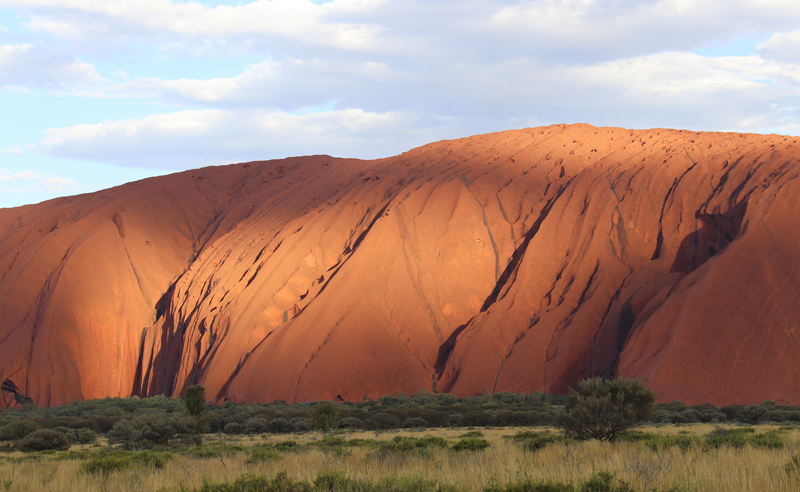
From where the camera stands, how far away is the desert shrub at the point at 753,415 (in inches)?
1032

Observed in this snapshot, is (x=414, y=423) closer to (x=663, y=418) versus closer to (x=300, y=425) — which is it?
(x=300, y=425)

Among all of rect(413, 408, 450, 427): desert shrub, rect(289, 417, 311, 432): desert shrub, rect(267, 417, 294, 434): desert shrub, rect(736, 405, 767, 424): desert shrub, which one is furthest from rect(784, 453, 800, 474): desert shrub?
rect(267, 417, 294, 434): desert shrub

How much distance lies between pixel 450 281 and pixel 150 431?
3453cm

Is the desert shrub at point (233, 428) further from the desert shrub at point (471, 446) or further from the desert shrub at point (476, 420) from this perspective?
the desert shrub at point (471, 446)

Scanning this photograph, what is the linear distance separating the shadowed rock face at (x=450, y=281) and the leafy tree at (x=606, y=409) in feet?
66.3

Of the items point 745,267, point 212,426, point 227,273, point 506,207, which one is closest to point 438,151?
point 506,207

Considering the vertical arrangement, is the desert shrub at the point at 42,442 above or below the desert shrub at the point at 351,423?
above

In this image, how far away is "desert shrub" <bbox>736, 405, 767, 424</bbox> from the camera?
26219 mm

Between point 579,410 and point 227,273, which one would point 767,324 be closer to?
point 579,410

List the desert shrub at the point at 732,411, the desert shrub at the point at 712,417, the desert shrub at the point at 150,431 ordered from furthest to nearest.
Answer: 1. the desert shrub at the point at 732,411
2. the desert shrub at the point at 712,417
3. the desert shrub at the point at 150,431

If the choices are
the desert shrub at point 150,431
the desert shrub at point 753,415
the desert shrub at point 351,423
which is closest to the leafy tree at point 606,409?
the desert shrub at point 753,415

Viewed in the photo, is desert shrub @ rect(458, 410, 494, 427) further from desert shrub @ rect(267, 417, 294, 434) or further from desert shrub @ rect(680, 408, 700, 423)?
desert shrub @ rect(680, 408, 700, 423)

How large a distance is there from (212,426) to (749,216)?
37.5m

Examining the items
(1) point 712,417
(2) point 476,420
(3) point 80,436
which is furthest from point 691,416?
(3) point 80,436
